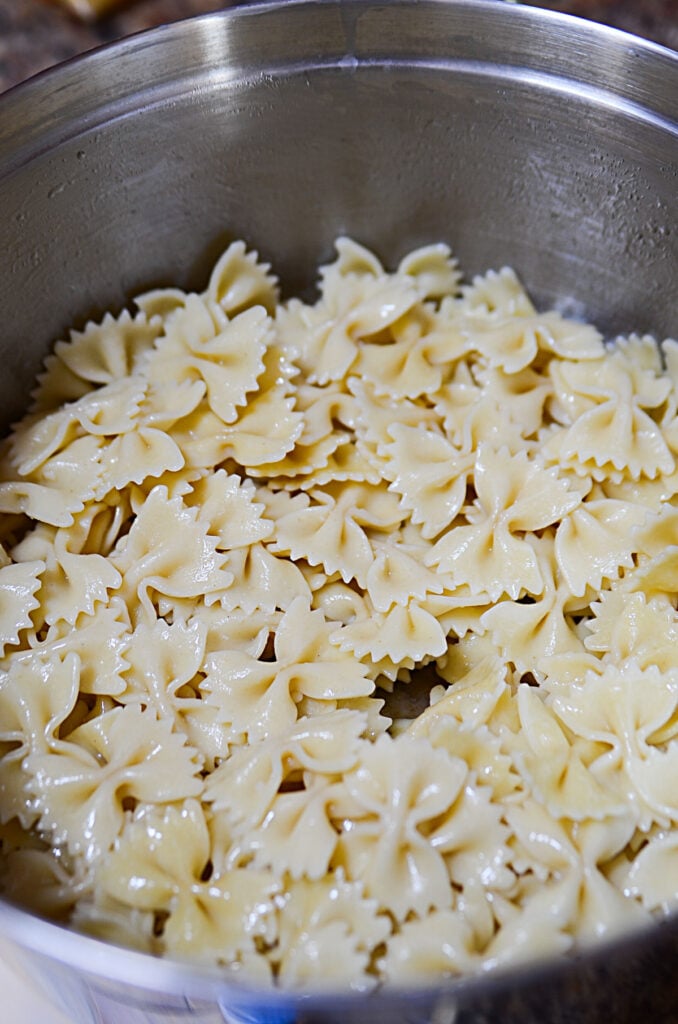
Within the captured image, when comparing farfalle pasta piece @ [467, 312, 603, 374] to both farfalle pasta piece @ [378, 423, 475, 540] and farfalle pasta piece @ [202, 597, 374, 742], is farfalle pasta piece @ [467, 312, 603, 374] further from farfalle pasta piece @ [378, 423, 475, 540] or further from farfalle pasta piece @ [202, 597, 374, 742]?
farfalle pasta piece @ [202, 597, 374, 742]

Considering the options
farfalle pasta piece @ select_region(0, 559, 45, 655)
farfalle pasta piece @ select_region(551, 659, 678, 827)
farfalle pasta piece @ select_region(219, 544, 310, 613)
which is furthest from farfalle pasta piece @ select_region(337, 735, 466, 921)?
farfalle pasta piece @ select_region(0, 559, 45, 655)

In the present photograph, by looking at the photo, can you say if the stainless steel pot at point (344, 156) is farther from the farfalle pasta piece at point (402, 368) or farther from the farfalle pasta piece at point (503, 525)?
the farfalle pasta piece at point (503, 525)

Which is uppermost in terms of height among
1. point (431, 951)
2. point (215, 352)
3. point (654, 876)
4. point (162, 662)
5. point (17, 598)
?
point (215, 352)

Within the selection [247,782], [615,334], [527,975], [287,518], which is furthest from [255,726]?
[615,334]

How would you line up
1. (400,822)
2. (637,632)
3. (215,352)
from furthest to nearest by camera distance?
1. (215,352)
2. (637,632)
3. (400,822)

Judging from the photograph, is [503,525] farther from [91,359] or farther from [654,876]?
[91,359]

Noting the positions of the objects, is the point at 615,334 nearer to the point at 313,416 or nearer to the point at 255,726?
the point at 313,416

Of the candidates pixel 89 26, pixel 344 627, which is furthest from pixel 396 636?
pixel 89 26

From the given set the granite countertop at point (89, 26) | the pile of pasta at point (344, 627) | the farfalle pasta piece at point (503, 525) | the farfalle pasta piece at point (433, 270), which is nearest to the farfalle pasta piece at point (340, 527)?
the pile of pasta at point (344, 627)
